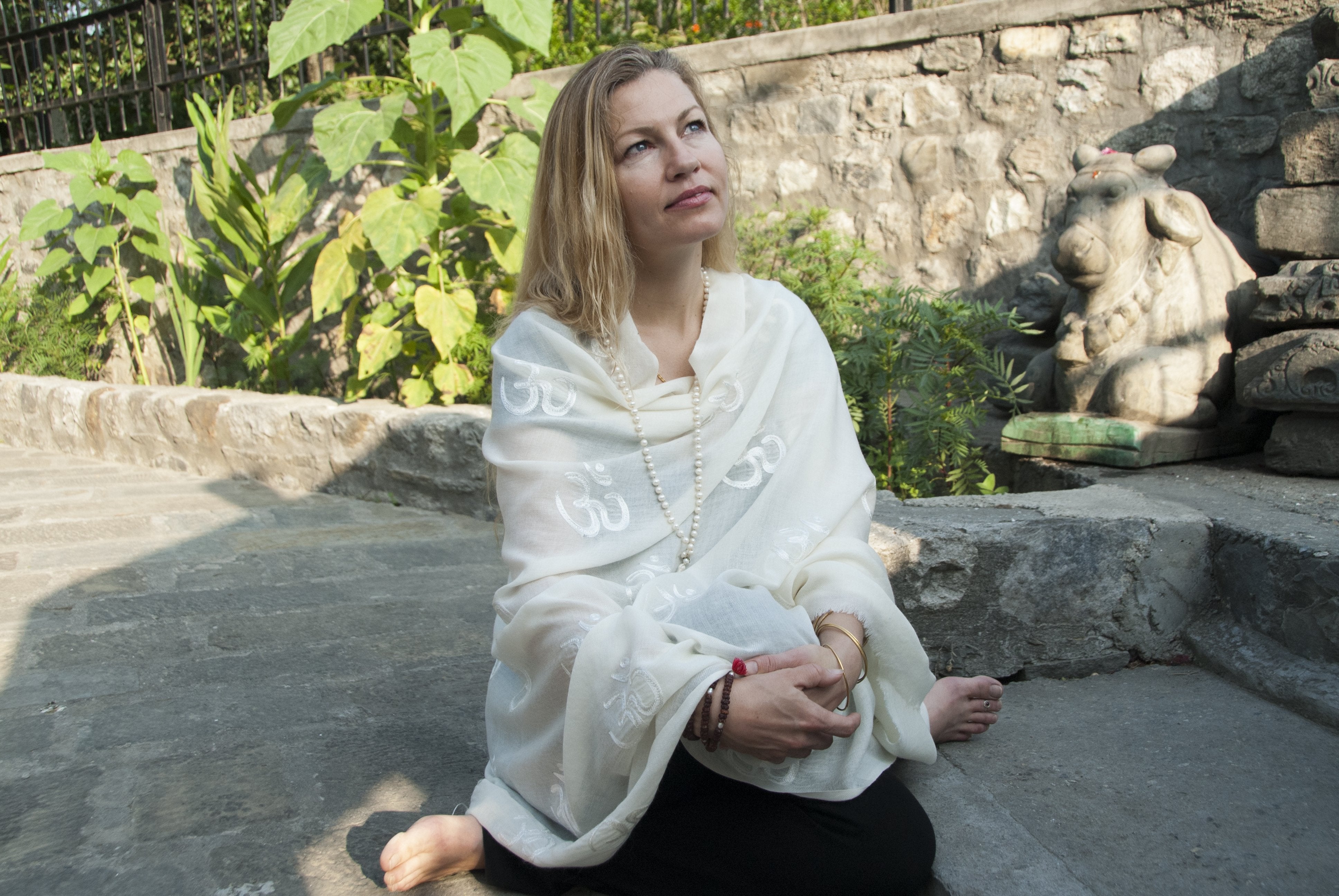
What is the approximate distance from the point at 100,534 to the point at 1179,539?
3523 mm

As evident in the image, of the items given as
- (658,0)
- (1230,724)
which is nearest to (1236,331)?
(1230,724)

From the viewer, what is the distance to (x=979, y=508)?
215 cm

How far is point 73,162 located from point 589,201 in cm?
491

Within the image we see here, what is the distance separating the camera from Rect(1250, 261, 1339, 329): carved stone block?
233cm

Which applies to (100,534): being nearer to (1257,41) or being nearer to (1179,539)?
(1179,539)

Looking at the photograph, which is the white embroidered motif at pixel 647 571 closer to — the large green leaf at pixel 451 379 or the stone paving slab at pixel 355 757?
the stone paving slab at pixel 355 757

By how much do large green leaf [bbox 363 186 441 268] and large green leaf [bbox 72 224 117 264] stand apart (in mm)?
2454

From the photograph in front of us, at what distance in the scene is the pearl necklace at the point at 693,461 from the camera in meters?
1.55

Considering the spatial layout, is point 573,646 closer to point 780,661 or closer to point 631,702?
point 631,702

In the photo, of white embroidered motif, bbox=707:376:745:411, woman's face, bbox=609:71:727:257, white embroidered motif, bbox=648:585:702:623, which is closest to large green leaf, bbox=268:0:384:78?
woman's face, bbox=609:71:727:257

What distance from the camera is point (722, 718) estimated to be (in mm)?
1236

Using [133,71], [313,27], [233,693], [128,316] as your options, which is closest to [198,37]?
[133,71]

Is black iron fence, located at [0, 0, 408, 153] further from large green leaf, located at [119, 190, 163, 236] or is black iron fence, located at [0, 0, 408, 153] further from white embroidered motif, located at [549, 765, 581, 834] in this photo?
white embroidered motif, located at [549, 765, 581, 834]

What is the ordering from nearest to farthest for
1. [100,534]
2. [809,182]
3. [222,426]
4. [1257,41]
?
1. [1257,41]
2. [100,534]
3. [809,182]
4. [222,426]
